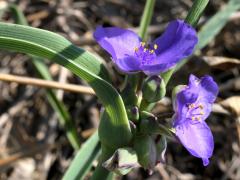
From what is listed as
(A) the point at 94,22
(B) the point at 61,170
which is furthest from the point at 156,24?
(B) the point at 61,170

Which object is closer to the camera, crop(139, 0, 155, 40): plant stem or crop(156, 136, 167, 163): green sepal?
crop(156, 136, 167, 163): green sepal

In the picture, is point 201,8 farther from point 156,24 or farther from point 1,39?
point 156,24

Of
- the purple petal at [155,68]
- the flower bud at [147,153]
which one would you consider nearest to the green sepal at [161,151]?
the flower bud at [147,153]

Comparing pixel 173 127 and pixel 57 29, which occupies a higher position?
pixel 173 127

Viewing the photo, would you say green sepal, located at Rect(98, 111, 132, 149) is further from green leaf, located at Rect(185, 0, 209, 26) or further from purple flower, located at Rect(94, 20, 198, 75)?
green leaf, located at Rect(185, 0, 209, 26)

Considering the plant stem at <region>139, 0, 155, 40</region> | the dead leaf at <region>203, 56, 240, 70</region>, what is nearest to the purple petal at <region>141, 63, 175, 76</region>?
the plant stem at <region>139, 0, 155, 40</region>

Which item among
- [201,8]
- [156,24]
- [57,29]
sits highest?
[201,8]

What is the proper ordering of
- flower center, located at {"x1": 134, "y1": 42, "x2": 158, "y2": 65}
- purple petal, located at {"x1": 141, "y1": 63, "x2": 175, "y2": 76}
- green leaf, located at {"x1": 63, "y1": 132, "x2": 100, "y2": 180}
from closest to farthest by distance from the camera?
purple petal, located at {"x1": 141, "y1": 63, "x2": 175, "y2": 76} < flower center, located at {"x1": 134, "y1": 42, "x2": 158, "y2": 65} < green leaf, located at {"x1": 63, "y1": 132, "x2": 100, "y2": 180}
